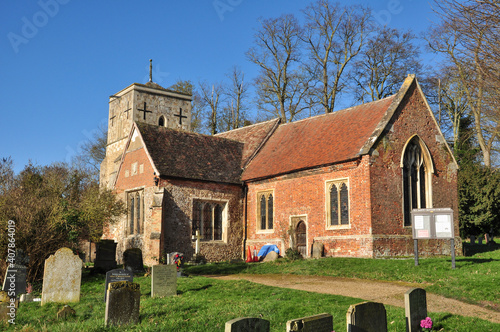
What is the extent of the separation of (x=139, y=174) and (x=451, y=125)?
2672cm

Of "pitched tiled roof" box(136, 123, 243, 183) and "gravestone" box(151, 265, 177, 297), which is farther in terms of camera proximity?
"pitched tiled roof" box(136, 123, 243, 183)

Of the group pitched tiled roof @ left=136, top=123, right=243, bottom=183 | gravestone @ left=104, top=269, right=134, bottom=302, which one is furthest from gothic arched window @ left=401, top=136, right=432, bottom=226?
gravestone @ left=104, top=269, right=134, bottom=302

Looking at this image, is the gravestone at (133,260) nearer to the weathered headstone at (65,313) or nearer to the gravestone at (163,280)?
the gravestone at (163,280)

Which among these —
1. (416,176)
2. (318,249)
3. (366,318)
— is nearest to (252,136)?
(318,249)

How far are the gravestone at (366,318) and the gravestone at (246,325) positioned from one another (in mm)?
1214

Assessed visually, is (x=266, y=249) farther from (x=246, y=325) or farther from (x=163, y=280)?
(x=246, y=325)

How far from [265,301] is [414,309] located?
4.58m

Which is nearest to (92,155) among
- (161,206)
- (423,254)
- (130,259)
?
(161,206)

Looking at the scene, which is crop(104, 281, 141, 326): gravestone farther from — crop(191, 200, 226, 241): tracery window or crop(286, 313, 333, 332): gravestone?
crop(191, 200, 226, 241): tracery window

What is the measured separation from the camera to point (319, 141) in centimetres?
2472

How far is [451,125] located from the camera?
3919cm

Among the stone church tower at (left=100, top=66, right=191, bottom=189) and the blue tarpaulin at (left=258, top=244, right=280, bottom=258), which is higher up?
the stone church tower at (left=100, top=66, right=191, bottom=189)

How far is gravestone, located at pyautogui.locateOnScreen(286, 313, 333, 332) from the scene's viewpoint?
5732mm

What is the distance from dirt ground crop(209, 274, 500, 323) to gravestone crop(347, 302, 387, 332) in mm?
4141
